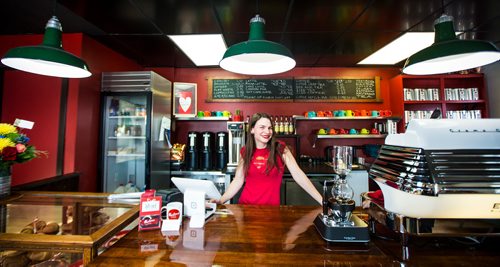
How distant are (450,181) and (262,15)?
7.69ft

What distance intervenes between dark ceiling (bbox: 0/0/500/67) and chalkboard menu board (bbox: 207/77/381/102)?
990mm

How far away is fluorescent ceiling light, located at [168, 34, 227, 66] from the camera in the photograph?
3121 mm

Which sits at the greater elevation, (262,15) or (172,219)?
(262,15)

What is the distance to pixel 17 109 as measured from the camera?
9.64 feet

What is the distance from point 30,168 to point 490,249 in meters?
4.26

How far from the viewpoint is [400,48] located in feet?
11.5

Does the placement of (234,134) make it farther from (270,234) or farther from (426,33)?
(426,33)

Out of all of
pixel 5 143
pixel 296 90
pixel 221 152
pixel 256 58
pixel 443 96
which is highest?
pixel 296 90

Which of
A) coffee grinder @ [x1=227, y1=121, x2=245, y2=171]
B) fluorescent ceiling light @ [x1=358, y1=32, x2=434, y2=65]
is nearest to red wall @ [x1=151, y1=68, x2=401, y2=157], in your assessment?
fluorescent ceiling light @ [x1=358, y1=32, x2=434, y2=65]

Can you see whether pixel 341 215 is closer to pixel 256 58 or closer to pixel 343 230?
pixel 343 230

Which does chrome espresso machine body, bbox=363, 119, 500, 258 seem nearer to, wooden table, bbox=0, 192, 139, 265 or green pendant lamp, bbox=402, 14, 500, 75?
green pendant lamp, bbox=402, 14, 500, 75

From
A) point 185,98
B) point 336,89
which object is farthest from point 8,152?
point 336,89

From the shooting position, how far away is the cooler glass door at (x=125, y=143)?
3.34 meters

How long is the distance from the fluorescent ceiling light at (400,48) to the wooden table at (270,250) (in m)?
2.98
